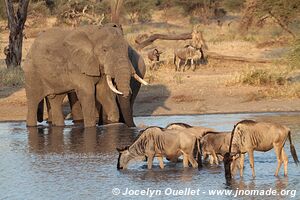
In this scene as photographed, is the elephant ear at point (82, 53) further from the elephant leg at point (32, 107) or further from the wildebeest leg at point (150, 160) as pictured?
the wildebeest leg at point (150, 160)

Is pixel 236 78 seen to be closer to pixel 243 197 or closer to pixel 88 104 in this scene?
pixel 88 104

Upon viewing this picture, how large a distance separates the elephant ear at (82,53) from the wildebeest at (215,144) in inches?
213

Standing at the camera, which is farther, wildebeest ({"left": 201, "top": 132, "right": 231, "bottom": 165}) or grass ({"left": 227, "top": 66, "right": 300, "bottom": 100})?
grass ({"left": 227, "top": 66, "right": 300, "bottom": 100})

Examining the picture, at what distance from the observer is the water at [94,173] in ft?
35.2

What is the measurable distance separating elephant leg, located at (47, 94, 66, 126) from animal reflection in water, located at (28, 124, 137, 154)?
23 cm

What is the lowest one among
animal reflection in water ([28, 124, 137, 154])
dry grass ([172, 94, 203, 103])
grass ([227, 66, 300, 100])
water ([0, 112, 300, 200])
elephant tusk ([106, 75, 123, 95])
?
water ([0, 112, 300, 200])

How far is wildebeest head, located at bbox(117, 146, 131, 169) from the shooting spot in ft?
39.8

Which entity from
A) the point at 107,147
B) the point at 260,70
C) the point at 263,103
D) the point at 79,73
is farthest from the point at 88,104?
the point at 260,70

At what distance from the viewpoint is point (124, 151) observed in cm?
1213

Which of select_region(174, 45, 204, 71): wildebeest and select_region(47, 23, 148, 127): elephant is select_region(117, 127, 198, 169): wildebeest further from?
select_region(174, 45, 204, 71): wildebeest

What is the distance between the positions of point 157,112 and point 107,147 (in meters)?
5.07

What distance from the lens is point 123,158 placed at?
12.2 meters

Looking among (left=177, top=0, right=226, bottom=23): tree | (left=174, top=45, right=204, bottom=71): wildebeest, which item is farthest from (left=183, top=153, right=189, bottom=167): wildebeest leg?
(left=177, top=0, right=226, bottom=23): tree

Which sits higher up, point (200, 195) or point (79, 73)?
point (79, 73)
